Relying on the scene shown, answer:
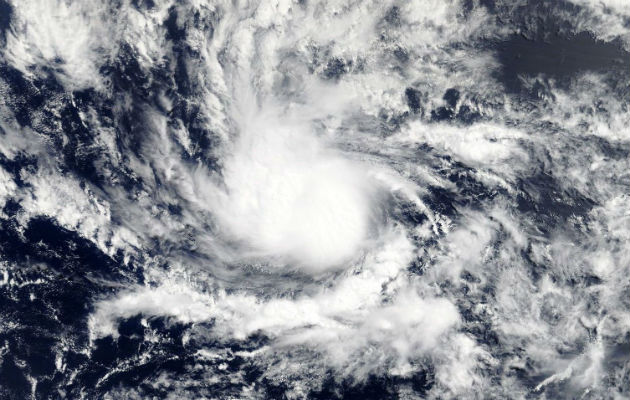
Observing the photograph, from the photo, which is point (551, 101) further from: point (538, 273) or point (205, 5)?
point (205, 5)

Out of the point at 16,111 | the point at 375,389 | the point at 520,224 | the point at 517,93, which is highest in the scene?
the point at 517,93

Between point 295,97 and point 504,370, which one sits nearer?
point 504,370

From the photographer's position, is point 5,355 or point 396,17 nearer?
point 5,355

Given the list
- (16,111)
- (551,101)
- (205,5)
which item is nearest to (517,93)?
(551,101)

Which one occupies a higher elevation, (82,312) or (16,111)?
(16,111)

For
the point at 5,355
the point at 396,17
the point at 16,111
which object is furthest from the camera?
the point at 396,17

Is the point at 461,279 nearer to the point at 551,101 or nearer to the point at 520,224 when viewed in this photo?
the point at 520,224

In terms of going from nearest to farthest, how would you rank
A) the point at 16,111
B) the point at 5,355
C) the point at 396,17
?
the point at 16,111 < the point at 5,355 < the point at 396,17

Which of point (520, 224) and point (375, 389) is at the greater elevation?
point (520, 224)

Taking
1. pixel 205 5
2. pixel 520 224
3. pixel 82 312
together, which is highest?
pixel 205 5

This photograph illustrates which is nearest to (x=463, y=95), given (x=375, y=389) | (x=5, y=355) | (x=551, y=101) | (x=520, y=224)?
(x=551, y=101)
